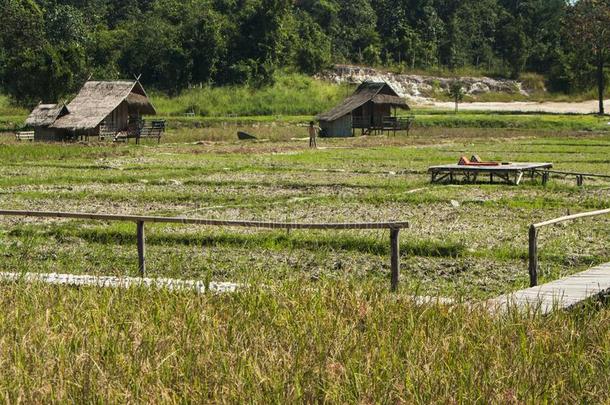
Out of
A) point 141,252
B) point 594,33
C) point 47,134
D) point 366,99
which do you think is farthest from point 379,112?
point 141,252

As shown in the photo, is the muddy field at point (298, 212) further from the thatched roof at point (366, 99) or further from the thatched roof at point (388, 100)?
the thatched roof at point (388, 100)

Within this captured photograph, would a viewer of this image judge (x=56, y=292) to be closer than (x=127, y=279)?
Yes

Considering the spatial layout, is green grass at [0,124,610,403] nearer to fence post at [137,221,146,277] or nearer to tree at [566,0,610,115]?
fence post at [137,221,146,277]

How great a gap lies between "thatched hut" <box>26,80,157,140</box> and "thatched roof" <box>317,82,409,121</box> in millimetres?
8287

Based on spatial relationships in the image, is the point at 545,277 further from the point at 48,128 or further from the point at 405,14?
the point at 405,14

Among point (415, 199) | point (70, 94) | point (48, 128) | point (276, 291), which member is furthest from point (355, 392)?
point (70, 94)

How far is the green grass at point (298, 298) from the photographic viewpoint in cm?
458

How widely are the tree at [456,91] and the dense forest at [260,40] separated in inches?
149

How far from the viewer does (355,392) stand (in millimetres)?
4492

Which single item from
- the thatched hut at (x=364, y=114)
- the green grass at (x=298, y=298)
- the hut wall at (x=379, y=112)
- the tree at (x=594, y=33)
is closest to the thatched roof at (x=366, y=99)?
the thatched hut at (x=364, y=114)

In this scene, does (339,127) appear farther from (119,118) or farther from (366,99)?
(119,118)

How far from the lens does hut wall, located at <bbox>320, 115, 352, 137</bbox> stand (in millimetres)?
41781

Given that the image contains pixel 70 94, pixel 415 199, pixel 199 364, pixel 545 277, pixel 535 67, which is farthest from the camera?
pixel 535 67

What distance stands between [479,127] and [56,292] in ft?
128
